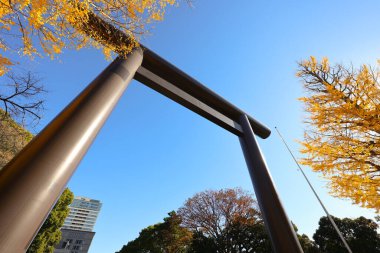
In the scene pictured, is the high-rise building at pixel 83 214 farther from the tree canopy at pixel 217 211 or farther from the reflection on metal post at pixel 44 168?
the reflection on metal post at pixel 44 168

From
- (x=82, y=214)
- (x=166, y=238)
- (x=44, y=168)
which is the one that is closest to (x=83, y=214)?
(x=82, y=214)

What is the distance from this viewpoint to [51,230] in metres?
14.2

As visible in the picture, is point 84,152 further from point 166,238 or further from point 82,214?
point 82,214

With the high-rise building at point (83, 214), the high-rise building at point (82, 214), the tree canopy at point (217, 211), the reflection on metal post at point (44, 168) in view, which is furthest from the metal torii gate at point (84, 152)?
the high-rise building at point (83, 214)

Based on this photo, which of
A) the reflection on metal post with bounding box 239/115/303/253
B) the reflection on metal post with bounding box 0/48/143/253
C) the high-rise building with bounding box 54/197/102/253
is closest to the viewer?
the reflection on metal post with bounding box 0/48/143/253

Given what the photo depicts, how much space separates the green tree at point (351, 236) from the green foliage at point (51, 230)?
20.9m

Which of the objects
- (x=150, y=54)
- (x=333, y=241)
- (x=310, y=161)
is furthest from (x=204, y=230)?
(x=150, y=54)

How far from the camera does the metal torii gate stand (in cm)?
93

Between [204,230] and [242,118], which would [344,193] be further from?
[204,230]

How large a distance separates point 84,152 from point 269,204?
2203mm

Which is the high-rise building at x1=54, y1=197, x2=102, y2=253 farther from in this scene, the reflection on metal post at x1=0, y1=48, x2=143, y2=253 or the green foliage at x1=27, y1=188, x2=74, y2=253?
the reflection on metal post at x1=0, y1=48, x2=143, y2=253

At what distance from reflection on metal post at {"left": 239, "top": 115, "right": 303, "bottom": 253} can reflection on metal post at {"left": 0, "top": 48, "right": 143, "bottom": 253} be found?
2.17m

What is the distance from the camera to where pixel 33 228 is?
98 centimetres

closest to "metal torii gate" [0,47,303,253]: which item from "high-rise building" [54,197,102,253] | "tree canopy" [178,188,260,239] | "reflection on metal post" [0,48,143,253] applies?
"reflection on metal post" [0,48,143,253]
